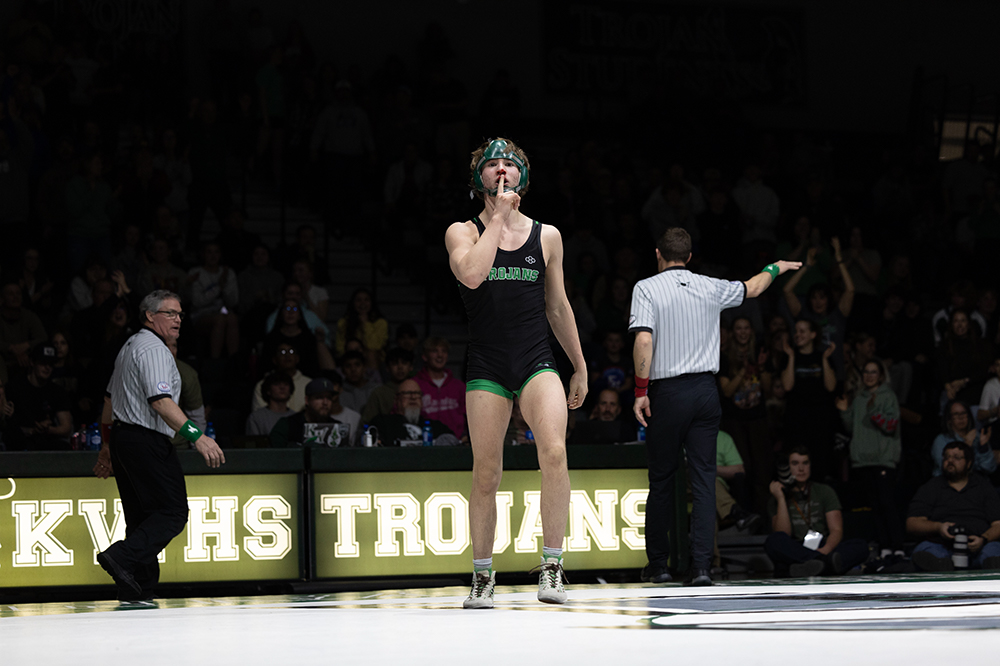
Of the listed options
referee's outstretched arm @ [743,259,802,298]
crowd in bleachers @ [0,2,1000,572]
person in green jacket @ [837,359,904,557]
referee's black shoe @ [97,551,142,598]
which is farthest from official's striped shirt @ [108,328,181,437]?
person in green jacket @ [837,359,904,557]

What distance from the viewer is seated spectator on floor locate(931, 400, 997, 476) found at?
9633 millimetres

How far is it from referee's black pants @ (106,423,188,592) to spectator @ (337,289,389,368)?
188 inches

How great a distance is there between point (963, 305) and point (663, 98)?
6.10m

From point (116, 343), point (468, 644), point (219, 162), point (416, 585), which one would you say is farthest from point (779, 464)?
point (219, 162)

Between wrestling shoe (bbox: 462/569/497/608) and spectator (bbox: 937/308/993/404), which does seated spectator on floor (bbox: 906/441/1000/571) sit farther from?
wrestling shoe (bbox: 462/569/497/608)

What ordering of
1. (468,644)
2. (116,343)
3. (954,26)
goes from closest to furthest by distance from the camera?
1. (468,644)
2. (116,343)
3. (954,26)

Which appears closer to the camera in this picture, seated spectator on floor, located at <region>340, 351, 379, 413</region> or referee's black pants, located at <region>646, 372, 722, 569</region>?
referee's black pants, located at <region>646, 372, 722, 569</region>

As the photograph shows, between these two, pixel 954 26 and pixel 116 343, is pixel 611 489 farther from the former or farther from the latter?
pixel 954 26

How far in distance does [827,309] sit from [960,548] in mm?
3782

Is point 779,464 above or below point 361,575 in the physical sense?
above

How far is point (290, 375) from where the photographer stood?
946 cm

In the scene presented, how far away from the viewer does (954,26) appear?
1998 centimetres

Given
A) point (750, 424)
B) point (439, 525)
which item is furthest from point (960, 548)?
point (439, 525)

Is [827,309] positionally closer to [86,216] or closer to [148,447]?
[86,216]
